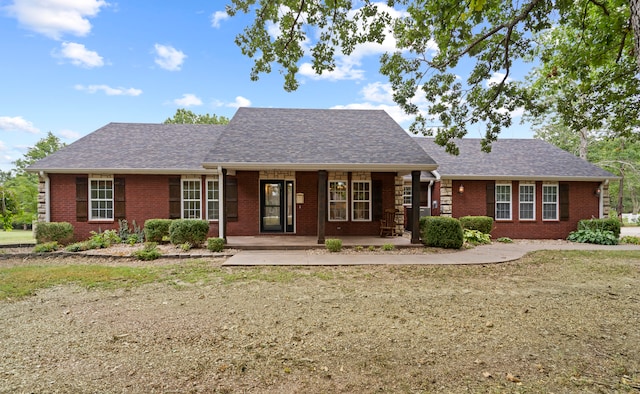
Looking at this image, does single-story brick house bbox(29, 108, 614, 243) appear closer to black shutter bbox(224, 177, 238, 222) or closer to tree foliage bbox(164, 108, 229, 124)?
black shutter bbox(224, 177, 238, 222)

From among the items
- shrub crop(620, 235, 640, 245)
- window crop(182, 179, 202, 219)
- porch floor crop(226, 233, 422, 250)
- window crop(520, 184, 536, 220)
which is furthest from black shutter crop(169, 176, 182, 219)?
shrub crop(620, 235, 640, 245)

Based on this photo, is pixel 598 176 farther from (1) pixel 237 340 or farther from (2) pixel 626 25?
(1) pixel 237 340

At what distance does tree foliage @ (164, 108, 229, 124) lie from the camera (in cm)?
3278

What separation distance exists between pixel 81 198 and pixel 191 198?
12.3 feet

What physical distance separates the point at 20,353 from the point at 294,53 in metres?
6.20

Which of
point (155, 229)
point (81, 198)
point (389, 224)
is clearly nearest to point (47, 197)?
point (81, 198)

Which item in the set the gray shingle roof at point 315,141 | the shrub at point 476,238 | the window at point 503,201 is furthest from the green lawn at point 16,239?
the window at point 503,201

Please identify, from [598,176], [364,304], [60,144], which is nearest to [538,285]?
[364,304]

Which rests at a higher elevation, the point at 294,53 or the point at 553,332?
the point at 294,53

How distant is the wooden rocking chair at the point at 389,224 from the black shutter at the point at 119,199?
9.49 metres

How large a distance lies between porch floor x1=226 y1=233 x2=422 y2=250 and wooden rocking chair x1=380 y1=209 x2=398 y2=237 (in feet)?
1.06

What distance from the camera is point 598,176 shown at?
12.6 m

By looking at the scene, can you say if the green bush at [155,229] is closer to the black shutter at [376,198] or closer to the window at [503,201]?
the black shutter at [376,198]

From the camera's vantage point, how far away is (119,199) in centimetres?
1134
